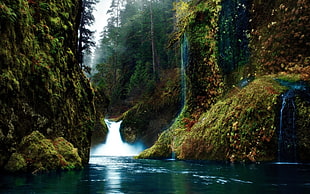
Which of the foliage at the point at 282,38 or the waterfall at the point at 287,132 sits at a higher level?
the foliage at the point at 282,38

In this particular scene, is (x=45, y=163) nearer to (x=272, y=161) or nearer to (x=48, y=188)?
(x=48, y=188)

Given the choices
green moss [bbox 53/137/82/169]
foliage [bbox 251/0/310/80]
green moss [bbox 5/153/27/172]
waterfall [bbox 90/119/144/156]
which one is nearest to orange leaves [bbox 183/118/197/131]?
foliage [bbox 251/0/310/80]

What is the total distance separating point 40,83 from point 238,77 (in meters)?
10.3

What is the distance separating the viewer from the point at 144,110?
2822 cm

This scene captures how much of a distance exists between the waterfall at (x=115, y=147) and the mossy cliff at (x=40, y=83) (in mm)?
16592

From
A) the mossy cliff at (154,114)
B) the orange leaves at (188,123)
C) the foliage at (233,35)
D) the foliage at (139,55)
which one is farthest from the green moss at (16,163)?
the foliage at (139,55)

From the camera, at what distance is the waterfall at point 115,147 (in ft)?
90.8

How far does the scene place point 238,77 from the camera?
1594 cm

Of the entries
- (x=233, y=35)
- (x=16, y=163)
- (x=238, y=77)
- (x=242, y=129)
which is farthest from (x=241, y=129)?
(x=16, y=163)

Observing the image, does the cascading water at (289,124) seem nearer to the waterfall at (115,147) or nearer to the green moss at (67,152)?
the green moss at (67,152)

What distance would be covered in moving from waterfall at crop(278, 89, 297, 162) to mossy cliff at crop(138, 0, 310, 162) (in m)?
0.17

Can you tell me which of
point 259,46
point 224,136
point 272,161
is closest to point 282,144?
point 272,161

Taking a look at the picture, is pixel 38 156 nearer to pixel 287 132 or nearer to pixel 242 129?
pixel 242 129

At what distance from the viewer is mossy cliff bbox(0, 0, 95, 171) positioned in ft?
24.5
